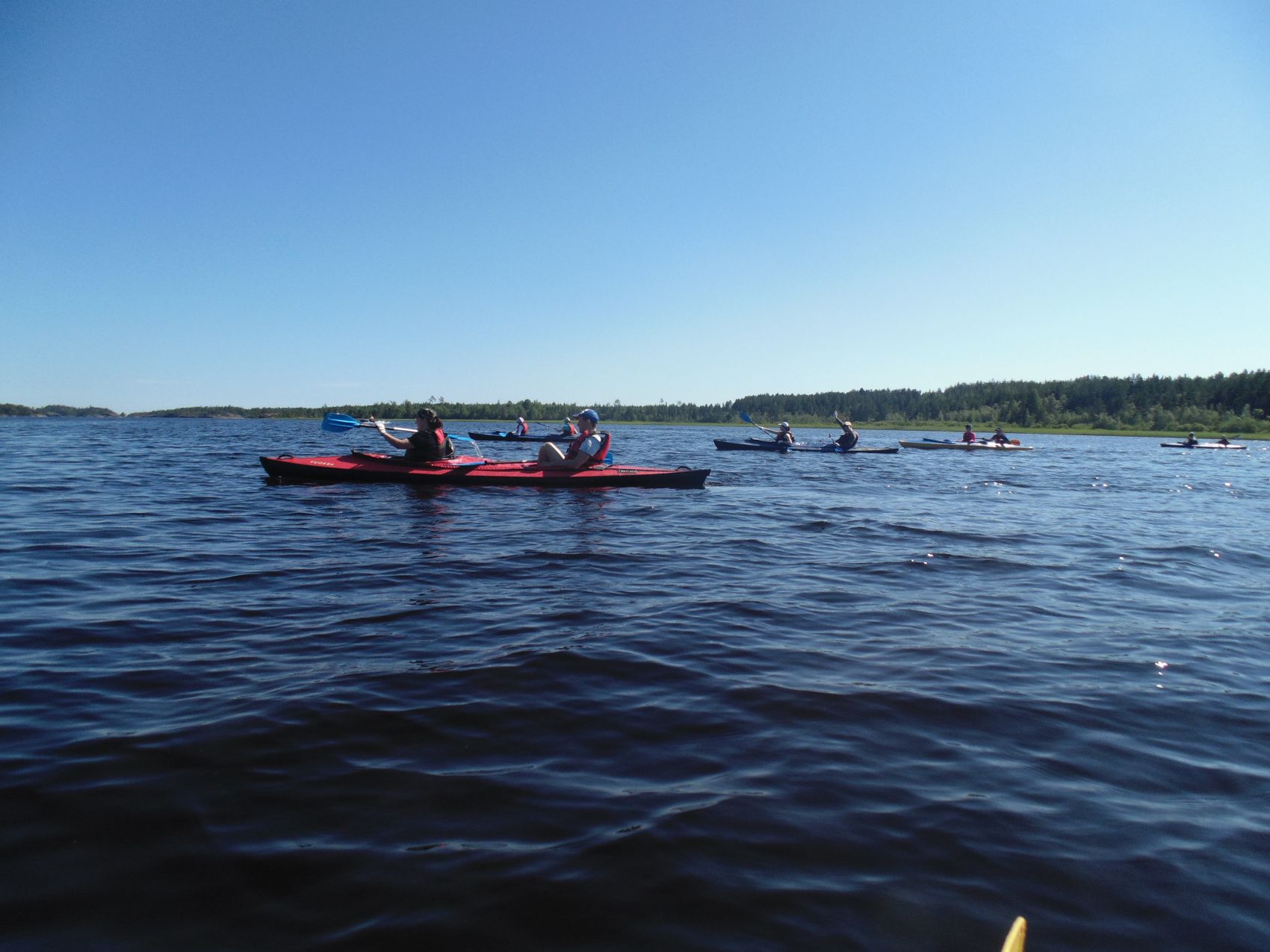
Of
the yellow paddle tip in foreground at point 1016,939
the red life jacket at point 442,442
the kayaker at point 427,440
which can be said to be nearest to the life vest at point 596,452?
the red life jacket at point 442,442

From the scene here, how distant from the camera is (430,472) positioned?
15.5 metres

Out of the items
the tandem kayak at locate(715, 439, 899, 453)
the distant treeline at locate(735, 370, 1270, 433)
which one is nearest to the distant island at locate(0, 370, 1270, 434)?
the distant treeline at locate(735, 370, 1270, 433)

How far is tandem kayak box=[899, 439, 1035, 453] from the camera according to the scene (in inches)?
1623

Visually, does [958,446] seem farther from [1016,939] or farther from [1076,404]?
[1076,404]

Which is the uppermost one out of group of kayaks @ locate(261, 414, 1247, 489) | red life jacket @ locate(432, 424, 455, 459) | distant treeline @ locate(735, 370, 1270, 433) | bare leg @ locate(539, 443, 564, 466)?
distant treeline @ locate(735, 370, 1270, 433)

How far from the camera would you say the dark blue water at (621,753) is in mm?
2492

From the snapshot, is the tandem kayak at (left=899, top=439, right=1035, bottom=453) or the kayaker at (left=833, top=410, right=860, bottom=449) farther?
the tandem kayak at (left=899, top=439, right=1035, bottom=453)

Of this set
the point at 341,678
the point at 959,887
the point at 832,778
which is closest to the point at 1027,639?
the point at 832,778

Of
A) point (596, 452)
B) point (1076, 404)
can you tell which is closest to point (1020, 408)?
point (1076, 404)

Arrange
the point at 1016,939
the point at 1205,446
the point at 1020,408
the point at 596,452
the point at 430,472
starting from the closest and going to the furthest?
the point at 1016,939 → the point at 430,472 → the point at 596,452 → the point at 1205,446 → the point at 1020,408

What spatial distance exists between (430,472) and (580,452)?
3.43 metres

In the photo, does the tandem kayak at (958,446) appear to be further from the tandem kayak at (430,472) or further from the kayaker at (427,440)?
the kayaker at (427,440)

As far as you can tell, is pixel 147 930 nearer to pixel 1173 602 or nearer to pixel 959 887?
pixel 959 887

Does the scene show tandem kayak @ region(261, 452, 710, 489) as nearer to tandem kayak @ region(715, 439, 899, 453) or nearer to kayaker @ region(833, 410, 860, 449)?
tandem kayak @ region(715, 439, 899, 453)
